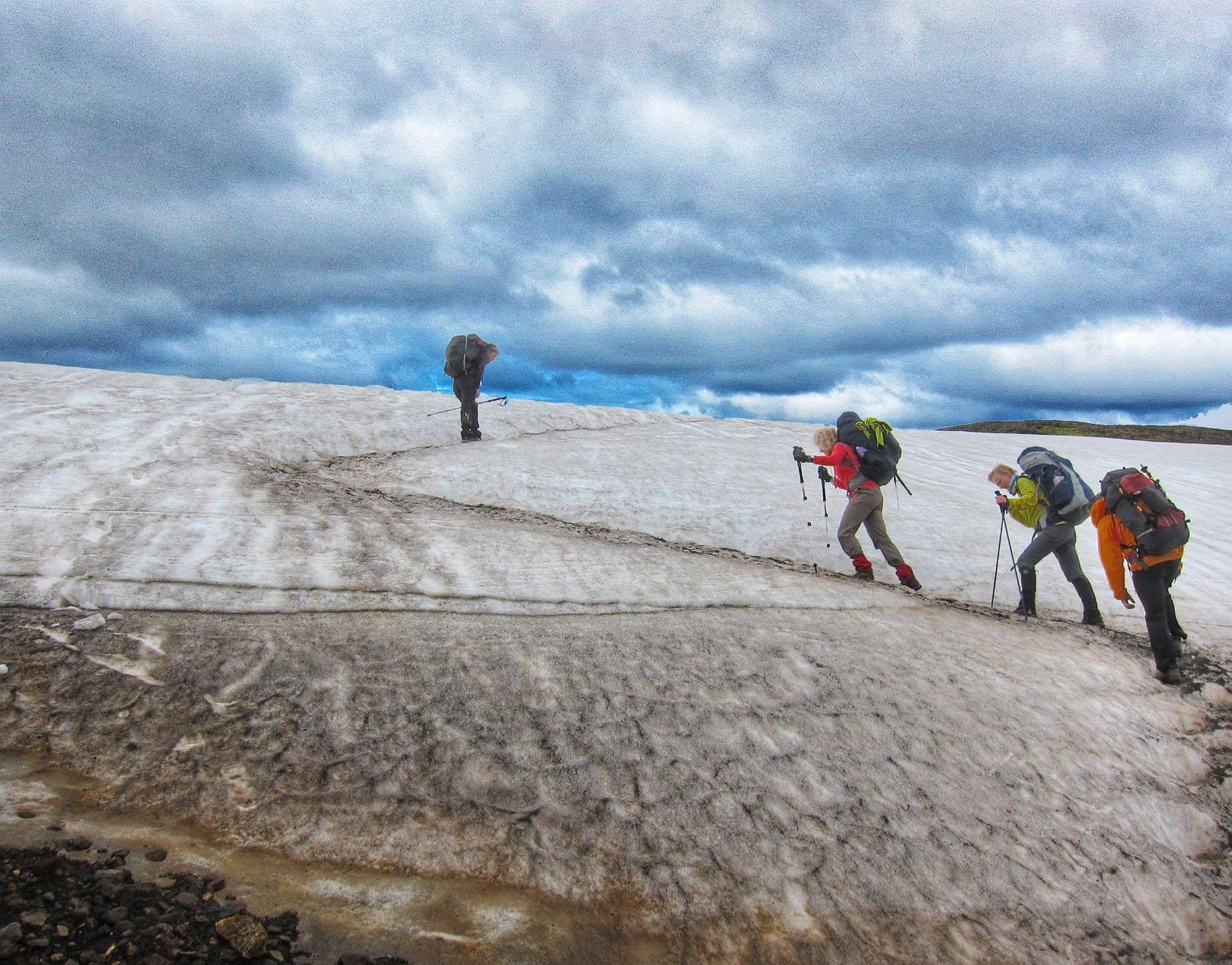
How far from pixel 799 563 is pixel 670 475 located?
11.3 ft

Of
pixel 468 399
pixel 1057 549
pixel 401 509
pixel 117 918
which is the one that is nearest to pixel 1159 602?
pixel 1057 549

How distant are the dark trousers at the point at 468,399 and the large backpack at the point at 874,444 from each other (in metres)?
7.14

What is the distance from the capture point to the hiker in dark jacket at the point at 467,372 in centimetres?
1438

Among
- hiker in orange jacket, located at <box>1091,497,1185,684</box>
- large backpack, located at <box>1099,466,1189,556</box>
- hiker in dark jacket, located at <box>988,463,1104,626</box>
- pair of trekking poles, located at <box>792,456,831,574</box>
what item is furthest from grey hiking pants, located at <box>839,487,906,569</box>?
large backpack, located at <box>1099,466,1189,556</box>

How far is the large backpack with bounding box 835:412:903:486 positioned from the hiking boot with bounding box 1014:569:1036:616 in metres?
2.01

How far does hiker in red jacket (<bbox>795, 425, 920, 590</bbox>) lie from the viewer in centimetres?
972

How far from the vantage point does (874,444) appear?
31.9 feet

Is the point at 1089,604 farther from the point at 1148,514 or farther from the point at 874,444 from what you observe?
the point at 874,444

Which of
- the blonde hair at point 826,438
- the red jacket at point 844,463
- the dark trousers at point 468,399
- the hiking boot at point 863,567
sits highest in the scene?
the dark trousers at point 468,399

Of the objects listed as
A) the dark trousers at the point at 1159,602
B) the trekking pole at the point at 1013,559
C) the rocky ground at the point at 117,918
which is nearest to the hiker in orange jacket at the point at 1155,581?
the dark trousers at the point at 1159,602

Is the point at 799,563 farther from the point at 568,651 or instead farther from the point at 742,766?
the point at 742,766

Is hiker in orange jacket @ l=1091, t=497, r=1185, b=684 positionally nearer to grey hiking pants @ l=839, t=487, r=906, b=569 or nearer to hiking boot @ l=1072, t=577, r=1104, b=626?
hiking boot @ l=1072, t=577, r=1104, b=626

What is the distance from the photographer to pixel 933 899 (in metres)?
4.01

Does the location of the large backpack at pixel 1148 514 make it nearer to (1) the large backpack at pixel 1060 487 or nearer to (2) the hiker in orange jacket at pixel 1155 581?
(2) the hiker in orange jacket at pixel 1155 581
